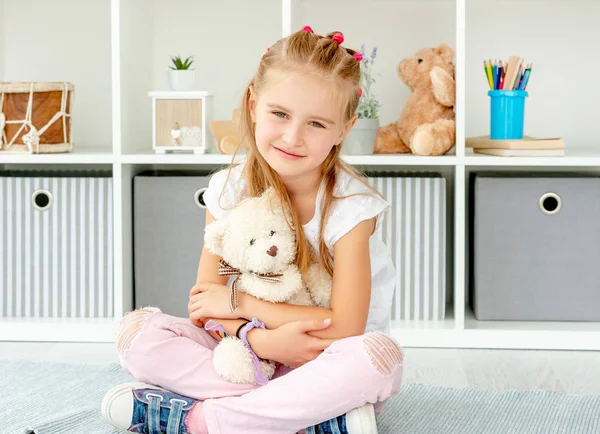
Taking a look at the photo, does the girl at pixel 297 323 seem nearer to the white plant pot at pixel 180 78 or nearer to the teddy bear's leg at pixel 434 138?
the teddy bear's leg at pixel 434 138

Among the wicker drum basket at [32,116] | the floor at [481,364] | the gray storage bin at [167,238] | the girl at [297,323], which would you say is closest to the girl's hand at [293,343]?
the girl at [297,323]

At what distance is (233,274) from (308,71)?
306 millimetres

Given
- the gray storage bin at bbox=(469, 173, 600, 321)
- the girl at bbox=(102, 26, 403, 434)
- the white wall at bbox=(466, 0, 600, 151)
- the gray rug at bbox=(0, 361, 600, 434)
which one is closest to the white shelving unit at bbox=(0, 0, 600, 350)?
the white wall at bbox=(466, 0, 600, 151)

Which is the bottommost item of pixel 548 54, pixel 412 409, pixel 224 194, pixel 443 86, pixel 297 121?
pixel 412 409

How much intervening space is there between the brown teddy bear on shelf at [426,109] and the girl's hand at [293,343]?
661 millimetres

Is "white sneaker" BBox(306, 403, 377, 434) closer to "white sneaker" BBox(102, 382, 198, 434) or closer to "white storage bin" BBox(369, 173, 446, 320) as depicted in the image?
"white sneaker" BBox(102, 382, 198, 434)

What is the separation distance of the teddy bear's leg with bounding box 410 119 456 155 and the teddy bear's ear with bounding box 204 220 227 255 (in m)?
0.63

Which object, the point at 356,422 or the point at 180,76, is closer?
the point at 356,422

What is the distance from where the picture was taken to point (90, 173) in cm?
199

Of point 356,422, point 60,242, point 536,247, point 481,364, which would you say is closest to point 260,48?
point 60,242

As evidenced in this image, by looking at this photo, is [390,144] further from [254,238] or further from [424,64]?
[254,238]

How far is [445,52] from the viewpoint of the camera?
1.85 metres

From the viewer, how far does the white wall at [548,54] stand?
2.04m

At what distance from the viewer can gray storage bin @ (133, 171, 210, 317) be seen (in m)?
1.81
